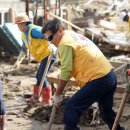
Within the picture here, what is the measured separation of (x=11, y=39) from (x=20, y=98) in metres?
4.94

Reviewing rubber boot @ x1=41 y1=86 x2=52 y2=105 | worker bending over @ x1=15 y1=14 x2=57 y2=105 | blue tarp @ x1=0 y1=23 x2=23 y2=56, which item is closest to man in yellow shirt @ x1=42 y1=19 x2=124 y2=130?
worker bending over @ x1=15 y1=14 x2=57 y2=105

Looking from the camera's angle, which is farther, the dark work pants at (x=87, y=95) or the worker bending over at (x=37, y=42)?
the worker bending over at (x=37, y=42)

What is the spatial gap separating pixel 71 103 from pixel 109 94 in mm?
534

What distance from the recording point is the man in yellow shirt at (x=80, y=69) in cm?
523

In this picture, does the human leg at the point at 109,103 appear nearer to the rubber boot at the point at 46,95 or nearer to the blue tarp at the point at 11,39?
the rubber boot at the point at 46,95

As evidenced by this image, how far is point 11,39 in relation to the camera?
1359 cm

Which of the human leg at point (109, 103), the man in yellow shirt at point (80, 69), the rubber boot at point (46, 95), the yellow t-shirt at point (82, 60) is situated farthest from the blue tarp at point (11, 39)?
the yellow t-shirt at point (82, 60)

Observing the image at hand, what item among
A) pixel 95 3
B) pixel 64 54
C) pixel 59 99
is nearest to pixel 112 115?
pixel 59 99

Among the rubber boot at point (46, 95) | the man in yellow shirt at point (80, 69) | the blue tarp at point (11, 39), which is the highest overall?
the man in yellow shirt at point (80, 69)

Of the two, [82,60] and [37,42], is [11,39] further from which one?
[82,60]

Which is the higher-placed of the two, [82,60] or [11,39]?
[82,60]

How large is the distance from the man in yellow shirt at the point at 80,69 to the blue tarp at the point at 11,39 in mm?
8163

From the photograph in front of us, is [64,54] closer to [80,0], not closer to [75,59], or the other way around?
[75,59]

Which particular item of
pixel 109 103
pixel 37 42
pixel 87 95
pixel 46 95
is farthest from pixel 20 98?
pixel 87 95
